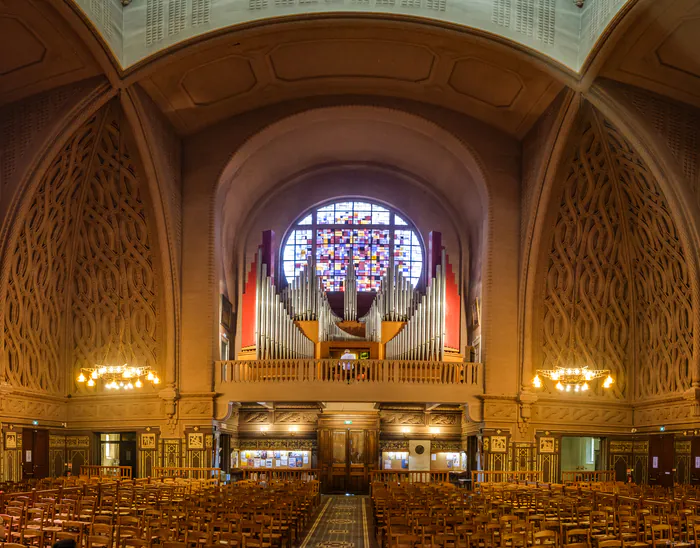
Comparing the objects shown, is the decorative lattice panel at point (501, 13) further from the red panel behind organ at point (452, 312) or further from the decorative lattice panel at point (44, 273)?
the red panel behind organ at point (452, 312)

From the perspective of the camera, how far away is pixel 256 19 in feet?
71.1

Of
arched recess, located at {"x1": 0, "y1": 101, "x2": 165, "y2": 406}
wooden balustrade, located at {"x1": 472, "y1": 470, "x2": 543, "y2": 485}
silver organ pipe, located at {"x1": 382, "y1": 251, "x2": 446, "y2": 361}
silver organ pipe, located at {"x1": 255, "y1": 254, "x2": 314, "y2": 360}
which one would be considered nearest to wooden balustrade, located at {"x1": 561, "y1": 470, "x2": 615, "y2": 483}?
wooden balustrade, located at {"x1": 472, "y1": 470, "x2": 543, "y2": 485}

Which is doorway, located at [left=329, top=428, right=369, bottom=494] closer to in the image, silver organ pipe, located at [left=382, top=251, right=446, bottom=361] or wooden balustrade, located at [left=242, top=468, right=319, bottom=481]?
wooden balustrade, located at [left=242, top=468, right=319, bottom=481]

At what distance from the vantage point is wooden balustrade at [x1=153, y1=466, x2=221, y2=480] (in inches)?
1003

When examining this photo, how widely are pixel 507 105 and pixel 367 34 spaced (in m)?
5.02

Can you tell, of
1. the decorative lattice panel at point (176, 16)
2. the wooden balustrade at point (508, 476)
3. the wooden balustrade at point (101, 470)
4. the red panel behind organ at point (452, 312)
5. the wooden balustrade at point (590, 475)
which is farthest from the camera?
the red panel behind organ at point (452, 312)

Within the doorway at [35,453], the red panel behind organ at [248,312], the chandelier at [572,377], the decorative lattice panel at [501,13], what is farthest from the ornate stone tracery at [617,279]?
the doorway at [35,453]

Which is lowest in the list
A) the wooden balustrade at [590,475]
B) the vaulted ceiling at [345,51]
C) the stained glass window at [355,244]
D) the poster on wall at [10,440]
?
the wooden balustrade at [590,475]

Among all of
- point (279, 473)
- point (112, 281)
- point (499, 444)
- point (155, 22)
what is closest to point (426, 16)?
point (155, 22)

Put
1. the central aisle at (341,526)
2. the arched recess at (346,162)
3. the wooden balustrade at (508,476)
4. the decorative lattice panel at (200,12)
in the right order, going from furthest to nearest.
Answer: the arched recess at (346,162) < the wooden balustrade at (508,476) < the decorative lattice panel at (200,12) < the central aisle at (341,526)

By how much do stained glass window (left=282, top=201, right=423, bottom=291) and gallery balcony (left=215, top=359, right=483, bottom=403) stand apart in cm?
700

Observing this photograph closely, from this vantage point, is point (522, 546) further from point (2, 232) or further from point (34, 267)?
point (34, 267)

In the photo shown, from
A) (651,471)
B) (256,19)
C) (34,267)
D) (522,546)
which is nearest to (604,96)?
(256,19)

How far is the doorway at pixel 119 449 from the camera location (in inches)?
1136
